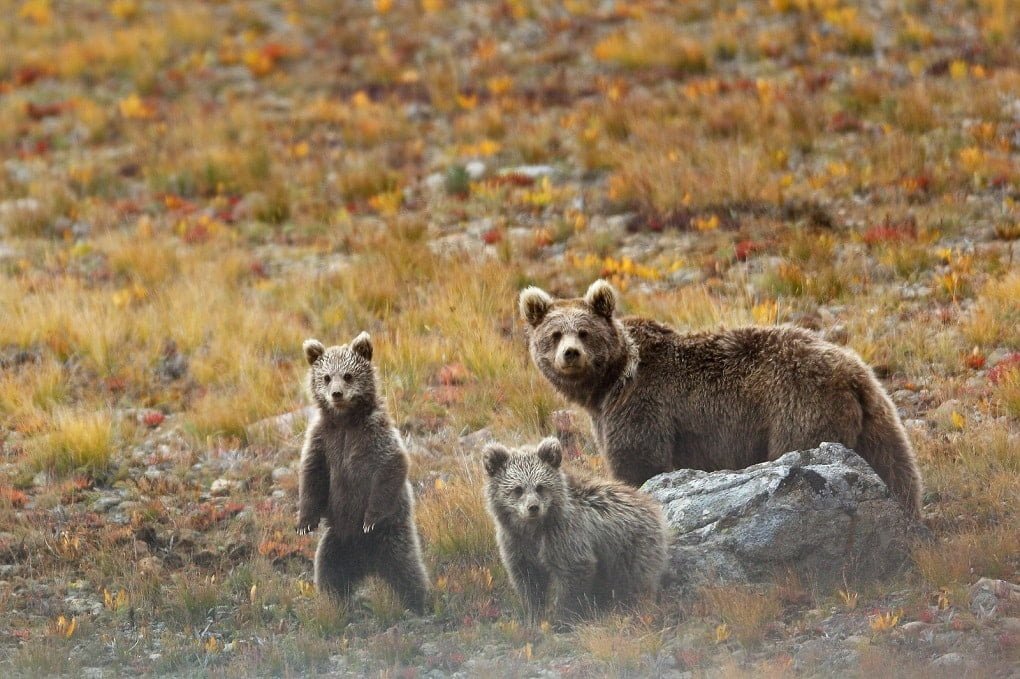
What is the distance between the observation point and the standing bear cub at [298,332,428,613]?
27.7ft

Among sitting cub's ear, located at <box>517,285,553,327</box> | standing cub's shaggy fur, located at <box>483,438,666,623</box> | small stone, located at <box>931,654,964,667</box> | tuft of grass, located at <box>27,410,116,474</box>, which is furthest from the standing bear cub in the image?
small stone, located at <box>931,654,964,667</box>

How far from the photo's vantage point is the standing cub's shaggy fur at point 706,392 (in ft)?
26.6

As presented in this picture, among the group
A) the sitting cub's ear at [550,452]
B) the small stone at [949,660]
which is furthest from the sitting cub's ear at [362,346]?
the small stone at [949,660]

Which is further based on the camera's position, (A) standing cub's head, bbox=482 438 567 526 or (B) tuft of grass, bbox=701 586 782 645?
(A) standing cub's head, bbox=482 438 567 526

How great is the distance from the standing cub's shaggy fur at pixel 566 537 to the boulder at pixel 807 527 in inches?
12.9

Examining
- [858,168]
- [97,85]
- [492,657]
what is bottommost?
[492,657]

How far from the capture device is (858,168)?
15.9 metres

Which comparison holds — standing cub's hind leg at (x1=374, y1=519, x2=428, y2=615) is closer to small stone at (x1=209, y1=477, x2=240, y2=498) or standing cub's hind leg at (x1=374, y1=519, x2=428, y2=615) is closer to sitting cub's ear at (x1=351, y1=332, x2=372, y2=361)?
sitting cub's ear at (x1=351, y1=332, x2=372, y2=361)

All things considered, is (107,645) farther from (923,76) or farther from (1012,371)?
(923,76)

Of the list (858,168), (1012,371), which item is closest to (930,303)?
(1012,371)

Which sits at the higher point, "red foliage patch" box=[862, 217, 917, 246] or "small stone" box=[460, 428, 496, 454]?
"red foliage patch" box=[862, 217, 917, 246]

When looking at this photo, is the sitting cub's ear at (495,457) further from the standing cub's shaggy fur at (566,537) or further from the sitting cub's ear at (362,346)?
the sitting cub's ear at (362,346)

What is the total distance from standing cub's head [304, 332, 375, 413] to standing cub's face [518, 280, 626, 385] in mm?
1242

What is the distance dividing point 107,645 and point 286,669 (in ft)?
4.38
